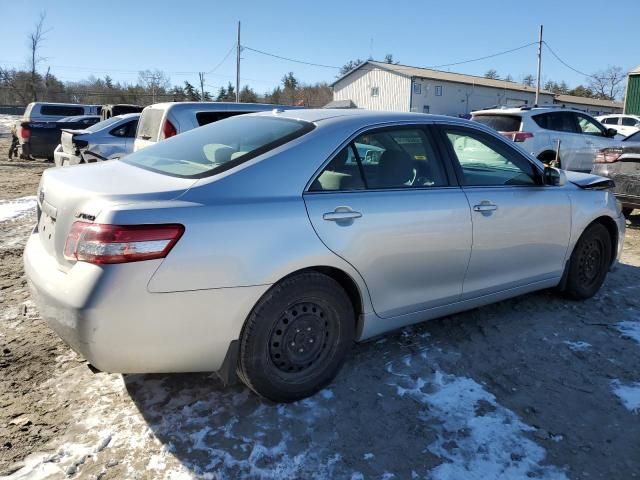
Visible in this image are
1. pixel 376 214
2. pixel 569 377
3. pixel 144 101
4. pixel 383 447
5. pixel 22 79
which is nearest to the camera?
pixel 383 447

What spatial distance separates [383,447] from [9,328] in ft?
9.59

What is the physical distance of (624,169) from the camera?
24.1 feet

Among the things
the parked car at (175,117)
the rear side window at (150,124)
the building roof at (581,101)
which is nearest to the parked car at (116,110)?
the rear side window at (150,124)

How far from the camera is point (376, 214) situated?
3.00m

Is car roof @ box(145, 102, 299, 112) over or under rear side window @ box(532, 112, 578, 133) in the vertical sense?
under

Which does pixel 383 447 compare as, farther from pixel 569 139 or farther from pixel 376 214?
pixel 569 139

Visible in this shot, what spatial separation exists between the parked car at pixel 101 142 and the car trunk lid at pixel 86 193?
7078mm

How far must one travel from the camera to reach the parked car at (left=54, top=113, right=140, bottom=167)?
391 inches

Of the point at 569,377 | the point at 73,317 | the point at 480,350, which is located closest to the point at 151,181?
the point at 73,317

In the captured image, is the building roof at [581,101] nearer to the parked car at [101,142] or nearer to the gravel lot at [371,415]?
the parked car at [101,142]

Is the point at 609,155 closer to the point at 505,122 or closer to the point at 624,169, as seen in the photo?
the point at 624,169

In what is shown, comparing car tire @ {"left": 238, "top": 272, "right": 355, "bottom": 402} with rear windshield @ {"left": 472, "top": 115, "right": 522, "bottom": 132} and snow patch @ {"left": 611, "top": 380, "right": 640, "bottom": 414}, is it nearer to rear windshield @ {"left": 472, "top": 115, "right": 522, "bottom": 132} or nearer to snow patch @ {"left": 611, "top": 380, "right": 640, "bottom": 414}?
snow patch @ {"left": 611, "top": 380, "right": 640, "bottom": 414}

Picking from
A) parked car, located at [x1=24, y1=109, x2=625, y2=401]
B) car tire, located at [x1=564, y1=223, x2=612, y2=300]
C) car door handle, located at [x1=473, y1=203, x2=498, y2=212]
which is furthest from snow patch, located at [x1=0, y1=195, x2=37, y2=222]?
car tire, located at [x1=564, y1=223, x2=612, y2=300]

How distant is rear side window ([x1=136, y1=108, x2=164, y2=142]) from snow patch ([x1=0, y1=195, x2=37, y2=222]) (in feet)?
7.56
